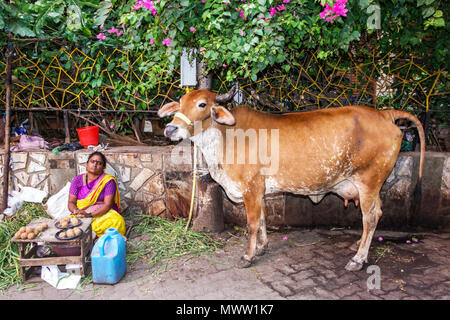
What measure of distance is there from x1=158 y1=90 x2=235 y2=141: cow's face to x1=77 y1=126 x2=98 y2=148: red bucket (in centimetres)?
220

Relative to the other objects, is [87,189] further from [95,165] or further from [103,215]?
[103,215]

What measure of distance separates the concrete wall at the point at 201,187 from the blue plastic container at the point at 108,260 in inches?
57.8

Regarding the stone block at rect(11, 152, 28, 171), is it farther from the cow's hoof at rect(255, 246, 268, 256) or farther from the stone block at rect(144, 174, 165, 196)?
the cow's hoof at rect(255, 246, 268, 256)

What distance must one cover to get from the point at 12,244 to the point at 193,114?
8.72 ft

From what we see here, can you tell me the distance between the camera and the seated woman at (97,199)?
4473mm

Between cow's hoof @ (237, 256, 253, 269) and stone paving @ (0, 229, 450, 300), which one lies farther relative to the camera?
cow's hoof @ (237, 256, 253, 269)

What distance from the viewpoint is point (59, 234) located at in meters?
3.73

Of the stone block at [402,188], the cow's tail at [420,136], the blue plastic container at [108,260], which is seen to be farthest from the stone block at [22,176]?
the stone block at [402,188]

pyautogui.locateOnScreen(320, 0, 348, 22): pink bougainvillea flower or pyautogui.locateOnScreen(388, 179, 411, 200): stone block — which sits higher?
pyautogui.locateOnScreen(320, 0, 348, 22): pink bougainvillea flower

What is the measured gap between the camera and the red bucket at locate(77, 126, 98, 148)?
5.58m

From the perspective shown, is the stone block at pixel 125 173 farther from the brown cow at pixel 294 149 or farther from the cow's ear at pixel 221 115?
the cow's ear at pixel 221 115

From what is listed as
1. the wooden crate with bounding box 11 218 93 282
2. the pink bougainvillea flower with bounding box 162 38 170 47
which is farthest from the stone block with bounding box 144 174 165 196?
the pink bougainvillea flower with bounding box 162 38 170 47

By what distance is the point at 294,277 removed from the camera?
12.7ft

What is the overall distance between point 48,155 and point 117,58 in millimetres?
1802
